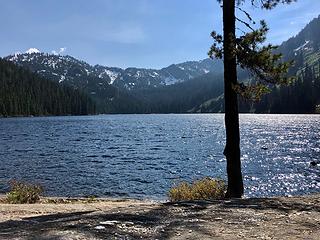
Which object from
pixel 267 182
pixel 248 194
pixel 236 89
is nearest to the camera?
pixel 236 89

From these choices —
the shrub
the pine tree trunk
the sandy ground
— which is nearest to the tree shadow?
the sandy ground

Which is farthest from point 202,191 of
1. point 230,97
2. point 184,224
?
point 184,224

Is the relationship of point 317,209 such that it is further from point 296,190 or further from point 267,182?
point 267,182

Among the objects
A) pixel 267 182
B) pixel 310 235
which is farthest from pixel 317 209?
pixel 267 182

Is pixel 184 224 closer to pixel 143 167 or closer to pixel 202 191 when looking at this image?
pixel 202 191

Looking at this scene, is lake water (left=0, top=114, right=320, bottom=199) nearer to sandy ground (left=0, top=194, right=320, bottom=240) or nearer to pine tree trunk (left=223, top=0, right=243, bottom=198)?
pine tree trunk (left=223, top=0, right=243, bottom=198)

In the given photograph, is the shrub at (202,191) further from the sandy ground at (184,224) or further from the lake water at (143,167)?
the lake water at (143,167)

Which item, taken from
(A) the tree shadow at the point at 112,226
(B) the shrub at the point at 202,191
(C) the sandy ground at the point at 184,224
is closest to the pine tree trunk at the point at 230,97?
(C) the sandy ground at the point at 184,224

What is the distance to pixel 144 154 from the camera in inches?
2832

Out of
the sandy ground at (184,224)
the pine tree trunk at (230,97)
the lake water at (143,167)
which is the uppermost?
the pine tree trunk at (230,97)

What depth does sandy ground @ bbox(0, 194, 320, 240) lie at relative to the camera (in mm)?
9266

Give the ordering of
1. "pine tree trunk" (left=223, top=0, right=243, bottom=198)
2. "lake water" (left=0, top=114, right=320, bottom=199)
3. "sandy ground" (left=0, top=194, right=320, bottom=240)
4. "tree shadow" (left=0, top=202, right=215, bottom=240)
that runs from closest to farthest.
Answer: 1. "tree shadow" (left=0, top=202, right=215, bottom=240)
2. "sandy ground" (left=0, top=194, right=320, bottom=240)
3. "pine tree trunk" (left=223, top=0, right=243, bottom=198)
4. "lake water" (left=0, top=114, right=320, bottom=199)

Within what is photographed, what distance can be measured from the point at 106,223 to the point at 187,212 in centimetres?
285

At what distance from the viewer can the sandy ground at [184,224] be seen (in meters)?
9.27
